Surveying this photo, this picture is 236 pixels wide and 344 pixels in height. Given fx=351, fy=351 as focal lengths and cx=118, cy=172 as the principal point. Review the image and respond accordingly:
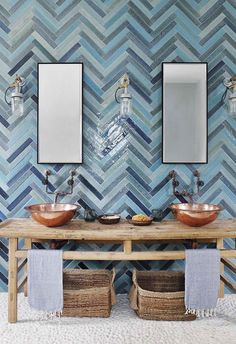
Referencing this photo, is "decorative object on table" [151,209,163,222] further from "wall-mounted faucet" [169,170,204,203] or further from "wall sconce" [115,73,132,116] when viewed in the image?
"wall sconce" [115,73,132,116]

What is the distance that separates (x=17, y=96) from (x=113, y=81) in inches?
34.9

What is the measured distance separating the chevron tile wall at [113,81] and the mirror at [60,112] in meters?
0.07

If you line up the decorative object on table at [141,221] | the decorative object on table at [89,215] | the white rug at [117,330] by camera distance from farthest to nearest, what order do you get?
the decorative object on table at [89,215]
the decorative object on table at [141,221]
the white rug at [117,330]

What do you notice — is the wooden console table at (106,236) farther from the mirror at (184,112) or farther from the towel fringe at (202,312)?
the mirror at (184,112)

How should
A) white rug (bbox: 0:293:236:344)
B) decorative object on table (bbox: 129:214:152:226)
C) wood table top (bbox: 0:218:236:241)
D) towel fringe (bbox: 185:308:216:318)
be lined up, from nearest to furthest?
white rug (bbox: 0:293:236:344) < wood table top (bbox: 0:218:236:241) < towel fringe (bbox: 185:308:216:318) < decorative object on table (bbox: 129:214:152:226)

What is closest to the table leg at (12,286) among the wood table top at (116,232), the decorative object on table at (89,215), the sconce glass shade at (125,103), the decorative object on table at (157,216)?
the wood table top at (116,232)

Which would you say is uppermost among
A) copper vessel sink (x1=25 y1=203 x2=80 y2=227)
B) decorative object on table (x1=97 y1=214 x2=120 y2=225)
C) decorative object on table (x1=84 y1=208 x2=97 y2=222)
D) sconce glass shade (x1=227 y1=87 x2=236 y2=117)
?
copper vessel sink (x1=25 y1=203 x2=80 y2=227)

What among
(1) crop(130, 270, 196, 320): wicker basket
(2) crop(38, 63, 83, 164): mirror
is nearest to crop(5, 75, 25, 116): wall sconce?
(2) crop(38, 63, 83, 164): mirror

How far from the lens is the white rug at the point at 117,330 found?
2473mm

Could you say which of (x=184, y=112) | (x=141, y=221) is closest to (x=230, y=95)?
(x=184, y=112)

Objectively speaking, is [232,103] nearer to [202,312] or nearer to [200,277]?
[200,277]

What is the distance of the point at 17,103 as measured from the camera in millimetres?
3158

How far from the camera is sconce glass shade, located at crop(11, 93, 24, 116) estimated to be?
3131 mm

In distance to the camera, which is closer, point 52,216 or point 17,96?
point 52,216
